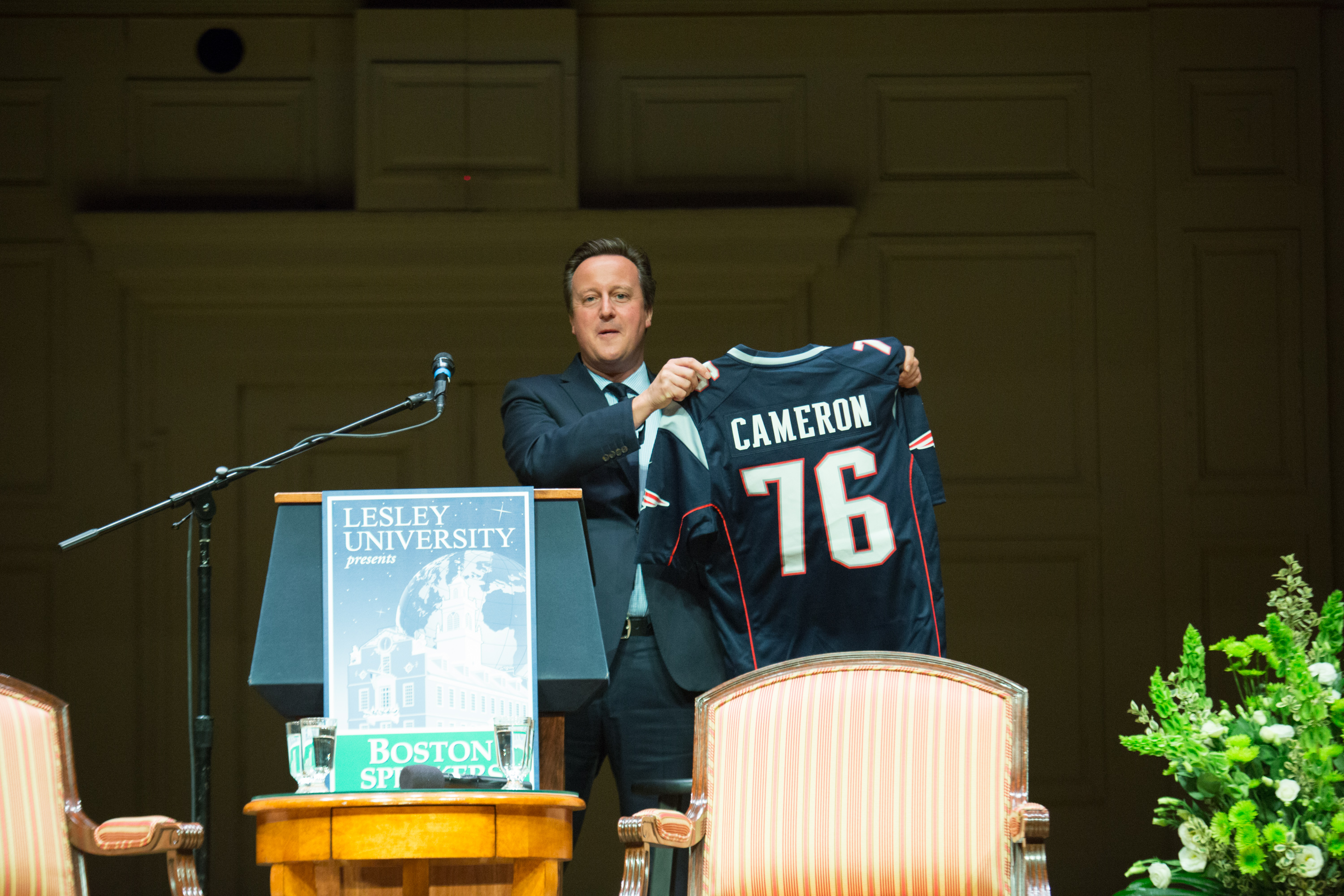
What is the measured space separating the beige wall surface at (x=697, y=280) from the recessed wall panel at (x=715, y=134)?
12mm

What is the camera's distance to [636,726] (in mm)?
2514

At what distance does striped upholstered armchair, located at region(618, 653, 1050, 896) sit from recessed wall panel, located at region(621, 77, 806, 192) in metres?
2.53

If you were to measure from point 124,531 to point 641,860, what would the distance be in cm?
294

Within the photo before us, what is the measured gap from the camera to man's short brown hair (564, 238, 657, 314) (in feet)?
8.97

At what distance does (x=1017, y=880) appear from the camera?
7.07 ft

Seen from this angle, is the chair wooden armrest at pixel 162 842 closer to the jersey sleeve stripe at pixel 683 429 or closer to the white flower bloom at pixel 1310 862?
the jersey sleeve stripe at pixel 683 429

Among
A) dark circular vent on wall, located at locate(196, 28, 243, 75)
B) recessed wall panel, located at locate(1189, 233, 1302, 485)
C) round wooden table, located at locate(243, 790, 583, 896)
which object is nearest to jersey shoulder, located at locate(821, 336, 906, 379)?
round wooden table, located at locate(243, 790, 583, 896)

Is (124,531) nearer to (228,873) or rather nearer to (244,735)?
(244,735)

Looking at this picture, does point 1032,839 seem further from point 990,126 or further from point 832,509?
point 990,126

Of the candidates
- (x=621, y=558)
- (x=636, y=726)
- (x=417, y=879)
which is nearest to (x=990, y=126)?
(x=621, y=558)

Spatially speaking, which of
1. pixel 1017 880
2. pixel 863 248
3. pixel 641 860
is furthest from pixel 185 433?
pixel 1017 880

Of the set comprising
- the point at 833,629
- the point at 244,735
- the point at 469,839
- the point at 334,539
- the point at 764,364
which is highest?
→ the point at 764,364

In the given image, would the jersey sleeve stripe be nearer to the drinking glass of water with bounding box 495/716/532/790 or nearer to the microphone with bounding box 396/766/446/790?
the drinking glass of water with bounding box 495/716/532/790

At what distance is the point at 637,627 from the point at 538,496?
0.38 m
